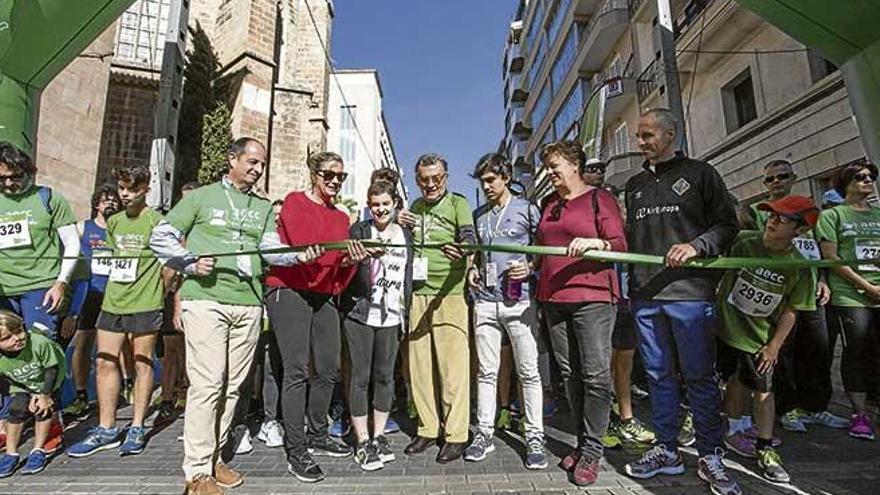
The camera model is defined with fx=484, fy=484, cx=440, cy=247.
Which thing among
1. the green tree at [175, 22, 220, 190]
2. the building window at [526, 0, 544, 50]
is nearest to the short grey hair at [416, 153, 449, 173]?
the green tree at [175, 22, 220, 190]

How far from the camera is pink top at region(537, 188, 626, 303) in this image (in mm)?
3000

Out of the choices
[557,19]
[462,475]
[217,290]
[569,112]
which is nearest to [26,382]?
[217,290]

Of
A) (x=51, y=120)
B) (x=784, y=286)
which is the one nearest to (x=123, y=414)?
(x=784, y=286)

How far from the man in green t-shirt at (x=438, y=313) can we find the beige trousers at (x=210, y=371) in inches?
46.4

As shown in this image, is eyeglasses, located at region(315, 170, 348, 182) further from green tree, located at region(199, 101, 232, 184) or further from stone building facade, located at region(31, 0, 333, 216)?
green tree, located at region(199, 101, 232, 184)

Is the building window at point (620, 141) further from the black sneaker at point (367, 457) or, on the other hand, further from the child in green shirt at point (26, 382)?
the child in green shirt at point (26, 382)

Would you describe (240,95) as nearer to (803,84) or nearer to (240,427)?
(240,427)

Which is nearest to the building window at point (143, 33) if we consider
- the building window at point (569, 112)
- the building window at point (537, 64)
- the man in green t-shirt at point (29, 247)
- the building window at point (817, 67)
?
the man in green t-shirt at point (29, 247)

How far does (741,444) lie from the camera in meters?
3.28

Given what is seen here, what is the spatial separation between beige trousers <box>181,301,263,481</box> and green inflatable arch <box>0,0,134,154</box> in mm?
2327

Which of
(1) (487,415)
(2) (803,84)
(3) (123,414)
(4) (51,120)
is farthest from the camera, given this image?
(2) (803,84)

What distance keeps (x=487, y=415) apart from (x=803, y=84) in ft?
34.7

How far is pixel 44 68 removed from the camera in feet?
12.5

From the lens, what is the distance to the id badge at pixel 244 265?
2930 millimetres
